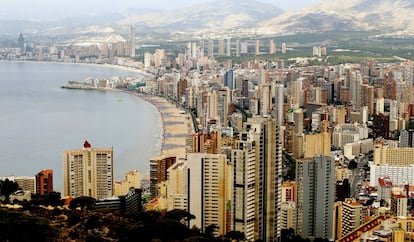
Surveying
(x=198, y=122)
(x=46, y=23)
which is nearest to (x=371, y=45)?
(x=198, y=122)

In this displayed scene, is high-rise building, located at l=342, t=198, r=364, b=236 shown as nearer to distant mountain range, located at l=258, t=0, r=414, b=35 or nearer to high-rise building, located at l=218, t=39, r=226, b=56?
high-rise building, located at l=218, t=39, r=226, b=56

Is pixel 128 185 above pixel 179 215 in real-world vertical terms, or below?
below

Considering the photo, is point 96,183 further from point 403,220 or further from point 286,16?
point 286,16

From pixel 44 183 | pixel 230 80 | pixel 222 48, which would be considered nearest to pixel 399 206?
pixel 44 183

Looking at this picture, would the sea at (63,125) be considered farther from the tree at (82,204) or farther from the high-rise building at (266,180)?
the high-rise building at (266,180)

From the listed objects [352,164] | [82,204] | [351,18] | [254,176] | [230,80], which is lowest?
[352,164]

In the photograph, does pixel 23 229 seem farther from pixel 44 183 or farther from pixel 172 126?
pixel 172 126

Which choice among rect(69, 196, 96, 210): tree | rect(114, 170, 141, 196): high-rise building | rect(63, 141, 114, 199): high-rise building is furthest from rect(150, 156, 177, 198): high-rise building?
rect(69, 196, 96, 210): tree
